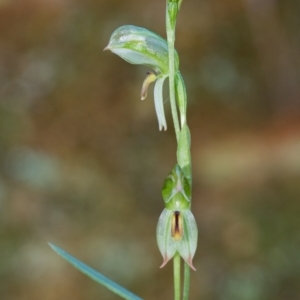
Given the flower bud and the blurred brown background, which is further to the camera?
the blurred brown background

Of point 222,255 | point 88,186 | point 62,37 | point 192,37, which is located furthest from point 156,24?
point 222,255

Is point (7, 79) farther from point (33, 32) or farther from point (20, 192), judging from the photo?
point (20, 192)

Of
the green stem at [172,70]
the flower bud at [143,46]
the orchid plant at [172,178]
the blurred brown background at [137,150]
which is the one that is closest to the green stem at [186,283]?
the orchid plant at [172,178]

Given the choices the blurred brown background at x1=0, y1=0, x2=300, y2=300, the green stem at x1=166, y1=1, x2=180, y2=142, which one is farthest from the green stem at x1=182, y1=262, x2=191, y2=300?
the blurred brown background at x1=0, y1=0, x2=300, y2=300

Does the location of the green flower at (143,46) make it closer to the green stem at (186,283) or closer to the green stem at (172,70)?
the green stem at (172,70)

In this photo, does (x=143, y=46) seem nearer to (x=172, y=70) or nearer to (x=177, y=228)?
(x=172, y=70)

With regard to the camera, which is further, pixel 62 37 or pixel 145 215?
pixel 62 37

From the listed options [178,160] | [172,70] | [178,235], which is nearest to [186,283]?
[178,235]

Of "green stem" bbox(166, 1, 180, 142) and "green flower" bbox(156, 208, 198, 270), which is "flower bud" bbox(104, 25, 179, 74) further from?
"green flower" bbox(156, 208, 198, 270)
